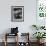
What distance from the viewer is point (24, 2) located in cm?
708

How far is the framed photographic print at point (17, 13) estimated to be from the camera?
709 cm

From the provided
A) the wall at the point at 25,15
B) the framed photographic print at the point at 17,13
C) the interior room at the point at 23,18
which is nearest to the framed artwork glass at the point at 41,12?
the interior room at the point at 23,18

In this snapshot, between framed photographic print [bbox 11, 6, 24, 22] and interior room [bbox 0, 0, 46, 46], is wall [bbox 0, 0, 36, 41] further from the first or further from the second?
framed photographic print [bbox 11, 6, 24, 22]

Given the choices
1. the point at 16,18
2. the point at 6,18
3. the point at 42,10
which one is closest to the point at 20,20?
the point at 16,18

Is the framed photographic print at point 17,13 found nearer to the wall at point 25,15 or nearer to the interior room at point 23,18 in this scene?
the interior room at point 23,18

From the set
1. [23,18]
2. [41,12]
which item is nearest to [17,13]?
[23,18]

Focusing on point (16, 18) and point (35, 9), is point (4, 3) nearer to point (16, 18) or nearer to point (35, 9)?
point (16, 18)

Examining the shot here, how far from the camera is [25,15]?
7129 mm

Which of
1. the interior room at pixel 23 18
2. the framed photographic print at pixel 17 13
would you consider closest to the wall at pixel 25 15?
the interior room at pixel 23 18

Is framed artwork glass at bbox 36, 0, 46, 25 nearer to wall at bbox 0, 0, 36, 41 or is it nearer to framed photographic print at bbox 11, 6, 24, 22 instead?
wall at bbox 0, 0, 36, 41

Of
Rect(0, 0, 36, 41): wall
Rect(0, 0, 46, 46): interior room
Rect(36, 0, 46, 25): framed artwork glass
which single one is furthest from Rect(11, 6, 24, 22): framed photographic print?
Rect(36, 0, 46, 25): framed artwork glass

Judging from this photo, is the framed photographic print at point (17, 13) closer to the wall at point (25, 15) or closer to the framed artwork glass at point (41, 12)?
the wall at point (25, 15)

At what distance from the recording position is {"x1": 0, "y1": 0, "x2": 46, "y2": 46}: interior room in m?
7.08

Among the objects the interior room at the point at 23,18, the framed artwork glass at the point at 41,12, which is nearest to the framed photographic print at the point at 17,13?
the interior room at the point at 23,18
